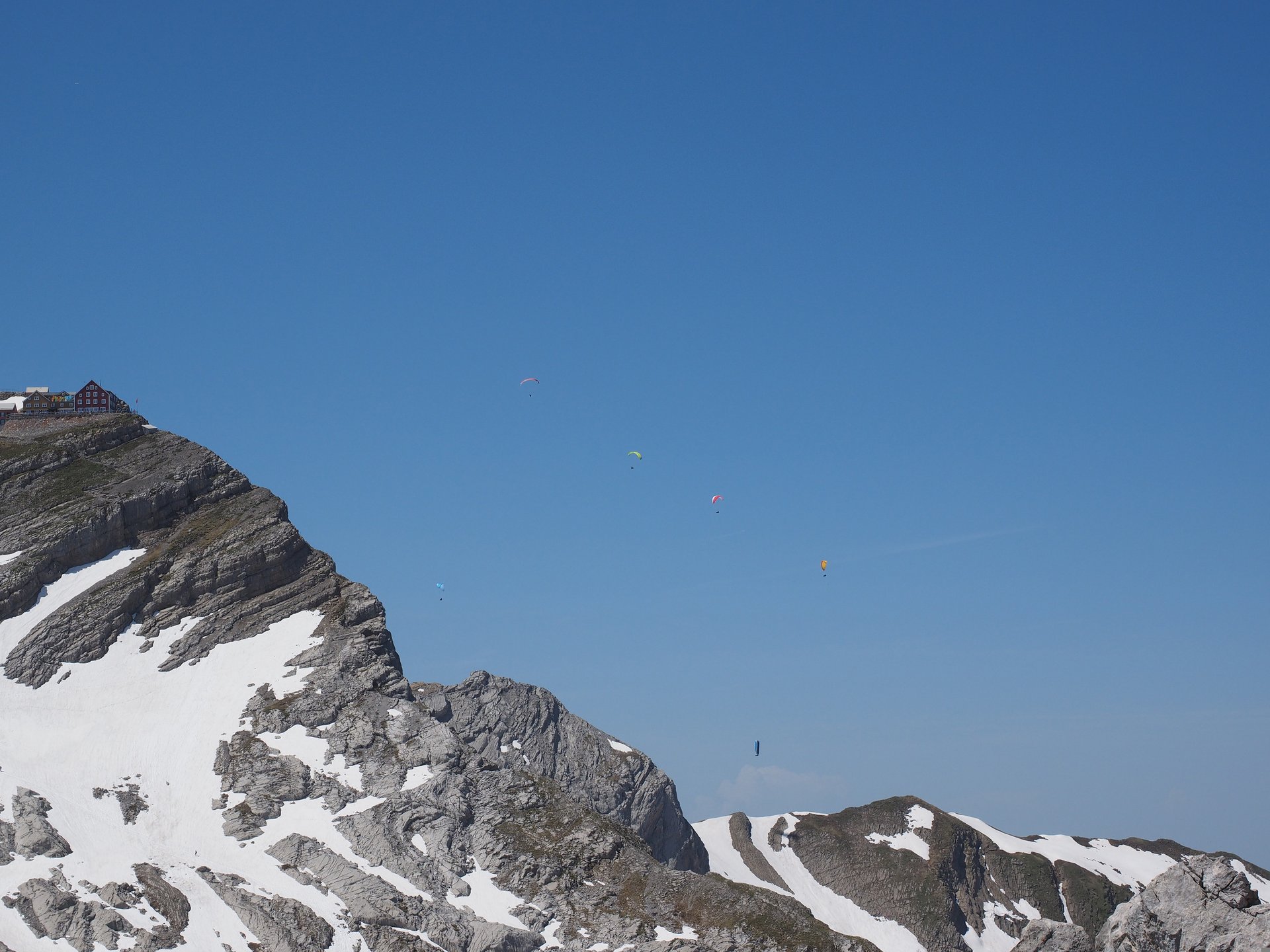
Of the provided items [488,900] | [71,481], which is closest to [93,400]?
[71,481]

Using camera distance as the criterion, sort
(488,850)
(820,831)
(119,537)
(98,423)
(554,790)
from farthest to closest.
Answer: (820,831) < (98,423) < (119,537) < (554,790) < (488,850)

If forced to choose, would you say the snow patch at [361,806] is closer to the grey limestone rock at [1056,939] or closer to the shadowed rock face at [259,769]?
the shadowed rock face at [259,769]

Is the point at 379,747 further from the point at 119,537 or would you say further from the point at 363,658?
the point at 119,537

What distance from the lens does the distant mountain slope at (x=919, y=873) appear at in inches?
6019

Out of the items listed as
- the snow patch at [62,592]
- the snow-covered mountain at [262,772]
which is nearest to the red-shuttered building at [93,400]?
the snow-covered mountain at [262,772]

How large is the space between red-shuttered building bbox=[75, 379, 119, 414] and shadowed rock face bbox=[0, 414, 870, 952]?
23.3 feet

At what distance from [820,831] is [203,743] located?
8314 cm

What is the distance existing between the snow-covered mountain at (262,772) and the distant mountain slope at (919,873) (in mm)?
21844

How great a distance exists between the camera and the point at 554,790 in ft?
366

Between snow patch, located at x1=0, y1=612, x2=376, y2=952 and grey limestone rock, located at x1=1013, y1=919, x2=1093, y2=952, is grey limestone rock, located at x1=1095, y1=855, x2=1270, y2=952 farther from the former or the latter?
snow patch, located at x1=0, y1=612, x2=376, y2=952

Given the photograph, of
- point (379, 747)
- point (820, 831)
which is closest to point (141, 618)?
point (379, 747)

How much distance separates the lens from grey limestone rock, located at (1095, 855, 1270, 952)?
199ft

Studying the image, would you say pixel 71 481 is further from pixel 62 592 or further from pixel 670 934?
pixel 670 934

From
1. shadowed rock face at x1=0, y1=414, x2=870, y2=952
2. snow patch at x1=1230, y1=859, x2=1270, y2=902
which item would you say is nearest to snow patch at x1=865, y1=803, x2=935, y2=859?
snow patch at x1=1230, y1=859, x2=1270, y2=902
